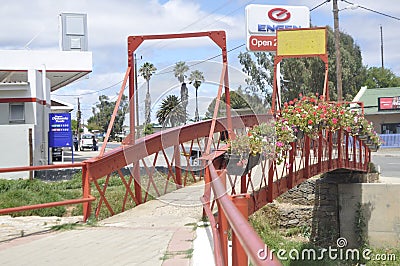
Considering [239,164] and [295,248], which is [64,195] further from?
[239,164]

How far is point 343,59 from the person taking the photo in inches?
2185

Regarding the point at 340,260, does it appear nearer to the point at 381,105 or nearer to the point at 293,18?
the point at 293,18

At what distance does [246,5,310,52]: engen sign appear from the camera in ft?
104

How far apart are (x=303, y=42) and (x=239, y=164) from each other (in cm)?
718

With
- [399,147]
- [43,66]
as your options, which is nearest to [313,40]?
[43,66]

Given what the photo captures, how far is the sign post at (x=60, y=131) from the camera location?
25812mm

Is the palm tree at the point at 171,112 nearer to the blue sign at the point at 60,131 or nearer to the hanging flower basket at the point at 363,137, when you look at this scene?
the hanging flower basket at the point at 363,137

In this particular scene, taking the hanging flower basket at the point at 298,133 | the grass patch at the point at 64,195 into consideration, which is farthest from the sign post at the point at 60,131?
the hanging flower basket at the point at 298,133

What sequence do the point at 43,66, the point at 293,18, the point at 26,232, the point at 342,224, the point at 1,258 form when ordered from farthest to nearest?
the point at 293,18 → the point at 43,66 → the point at 342,224 → the point at 26,232 → the point at 1,258

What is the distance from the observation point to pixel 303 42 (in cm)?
1489

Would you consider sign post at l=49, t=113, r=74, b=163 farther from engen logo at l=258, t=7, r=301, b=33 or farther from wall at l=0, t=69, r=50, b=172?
engen logo at l=258, t=7, r=301, b=33

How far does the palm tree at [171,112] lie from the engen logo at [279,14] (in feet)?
86.5

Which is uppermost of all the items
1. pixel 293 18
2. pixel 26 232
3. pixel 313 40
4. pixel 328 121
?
pixel 293 18

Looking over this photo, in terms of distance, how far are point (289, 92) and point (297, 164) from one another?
40.8 metres
